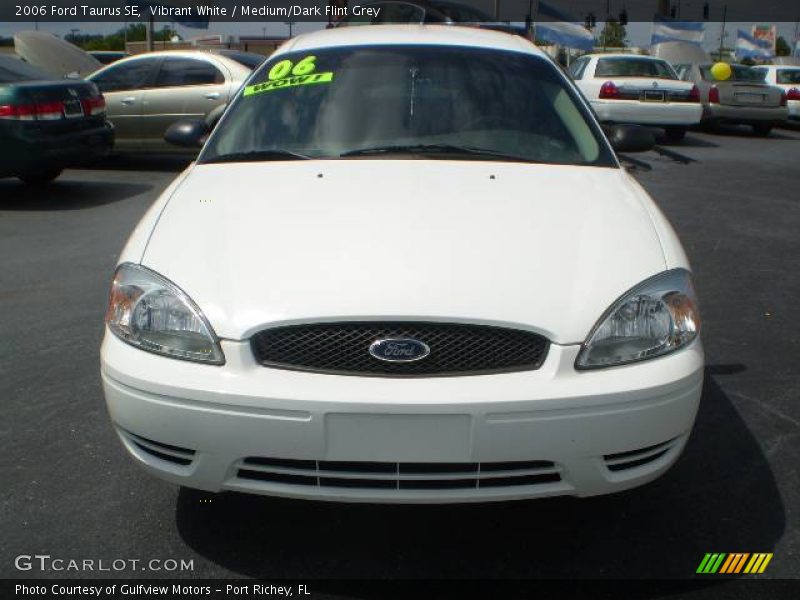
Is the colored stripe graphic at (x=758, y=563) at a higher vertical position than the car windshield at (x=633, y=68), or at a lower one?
lower

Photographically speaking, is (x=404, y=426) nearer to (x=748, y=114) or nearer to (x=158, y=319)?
(x=158, y=319)

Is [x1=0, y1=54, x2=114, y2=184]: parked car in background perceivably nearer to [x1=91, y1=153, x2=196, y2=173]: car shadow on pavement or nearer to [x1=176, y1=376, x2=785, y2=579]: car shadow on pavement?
[x1=91, y1=153, x2=196, y2=173]: car shadow on pavement

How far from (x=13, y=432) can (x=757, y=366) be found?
326 cm

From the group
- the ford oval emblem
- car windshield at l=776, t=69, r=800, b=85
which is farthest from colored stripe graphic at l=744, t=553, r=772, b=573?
car windshield at l=776, t=69, r=800, b=85

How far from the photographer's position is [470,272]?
2.46 m

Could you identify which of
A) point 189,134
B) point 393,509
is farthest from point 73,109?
point 393,509

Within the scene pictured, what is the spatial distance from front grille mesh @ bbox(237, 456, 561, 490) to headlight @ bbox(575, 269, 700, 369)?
1.08ft

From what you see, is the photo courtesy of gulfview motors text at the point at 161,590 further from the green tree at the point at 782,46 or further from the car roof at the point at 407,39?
the green tree at the point at 782,46

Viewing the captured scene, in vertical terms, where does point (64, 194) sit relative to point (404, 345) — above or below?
below

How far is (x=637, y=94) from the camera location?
1395 centimetres

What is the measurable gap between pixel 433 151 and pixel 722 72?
15.1 m

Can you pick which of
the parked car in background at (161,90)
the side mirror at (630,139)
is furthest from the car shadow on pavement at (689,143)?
the side mirror at (630,139)

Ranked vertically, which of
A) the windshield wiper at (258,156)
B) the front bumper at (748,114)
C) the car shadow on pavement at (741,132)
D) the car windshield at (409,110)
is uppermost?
the car windshield at (409,110)

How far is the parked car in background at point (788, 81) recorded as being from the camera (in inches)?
691
